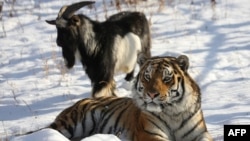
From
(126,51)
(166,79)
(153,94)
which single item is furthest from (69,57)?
(153,94)

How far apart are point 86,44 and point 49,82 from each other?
131 cm

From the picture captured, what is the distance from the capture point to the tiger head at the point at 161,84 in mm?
5680

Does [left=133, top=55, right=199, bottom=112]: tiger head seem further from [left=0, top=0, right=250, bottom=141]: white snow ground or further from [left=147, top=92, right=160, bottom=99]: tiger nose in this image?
[left=0, top=0, right=250, bottom=141]: white snow ground

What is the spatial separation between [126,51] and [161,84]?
12.9 feet

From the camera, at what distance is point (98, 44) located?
30.9 feet

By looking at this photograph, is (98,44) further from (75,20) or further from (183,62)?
(183,62)

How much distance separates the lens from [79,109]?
6.80 m

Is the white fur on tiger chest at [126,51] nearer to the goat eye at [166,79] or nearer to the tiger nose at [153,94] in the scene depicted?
the goat eye at [166,79]

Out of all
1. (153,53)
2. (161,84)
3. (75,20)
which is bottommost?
(153,53)

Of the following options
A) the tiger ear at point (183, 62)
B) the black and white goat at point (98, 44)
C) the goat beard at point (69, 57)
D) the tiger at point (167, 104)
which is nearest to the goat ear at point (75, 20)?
the black and white goat at point (98, 44)

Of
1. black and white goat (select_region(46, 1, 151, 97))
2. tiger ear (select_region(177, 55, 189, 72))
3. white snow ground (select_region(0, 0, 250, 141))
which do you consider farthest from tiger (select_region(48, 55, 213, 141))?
black and white goat (select_region(46, 1, 151, 97))

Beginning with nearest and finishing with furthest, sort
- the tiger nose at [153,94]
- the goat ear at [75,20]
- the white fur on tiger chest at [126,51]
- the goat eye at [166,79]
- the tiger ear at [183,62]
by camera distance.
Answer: the tiger nose at [153,94] < the goat eye at [166,79] < the tiger ear at [183,62] < the goat ear at [75,20] < the white fur on tiger chest at [126,51]

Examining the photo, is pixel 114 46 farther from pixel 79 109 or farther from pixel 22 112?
pixel 79 109

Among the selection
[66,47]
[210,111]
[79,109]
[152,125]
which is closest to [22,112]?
[66,47]
